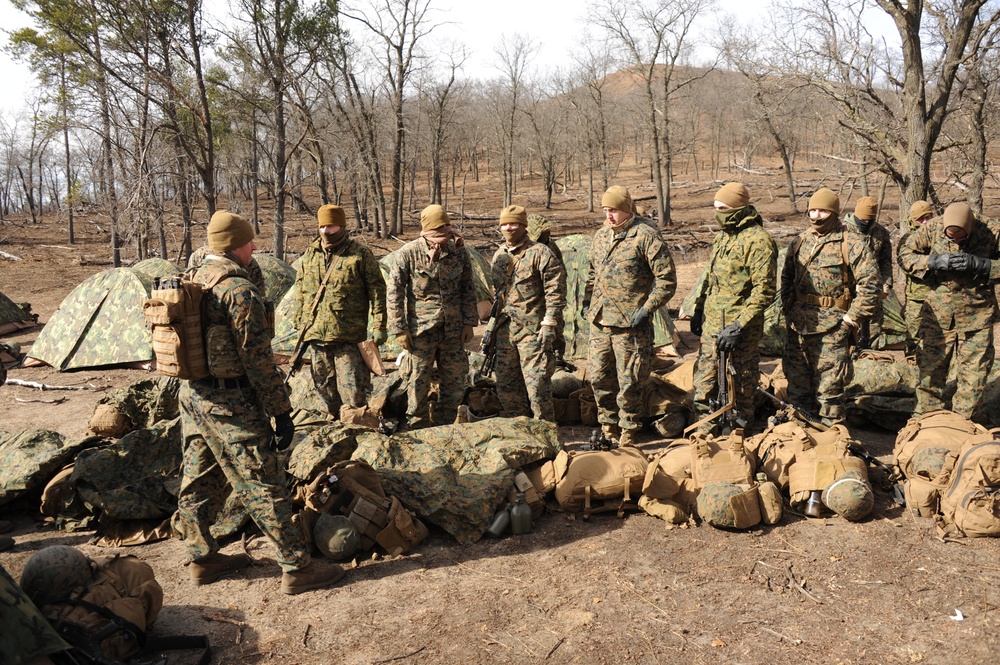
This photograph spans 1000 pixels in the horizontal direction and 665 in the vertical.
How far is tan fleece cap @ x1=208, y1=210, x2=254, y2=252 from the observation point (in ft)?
12.2

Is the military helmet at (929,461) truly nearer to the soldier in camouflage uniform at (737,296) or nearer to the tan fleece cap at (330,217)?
the soldier in camouflage uniform at (737,296)

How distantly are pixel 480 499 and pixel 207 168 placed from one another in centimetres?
803

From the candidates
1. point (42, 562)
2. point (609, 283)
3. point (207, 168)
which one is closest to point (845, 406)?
point (609, 283)

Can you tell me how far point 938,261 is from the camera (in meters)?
5.50

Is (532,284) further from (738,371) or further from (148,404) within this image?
(148,404)

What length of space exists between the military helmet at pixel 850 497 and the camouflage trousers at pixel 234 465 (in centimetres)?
331

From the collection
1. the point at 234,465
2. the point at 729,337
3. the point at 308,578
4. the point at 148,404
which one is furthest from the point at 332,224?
the point at 729,337

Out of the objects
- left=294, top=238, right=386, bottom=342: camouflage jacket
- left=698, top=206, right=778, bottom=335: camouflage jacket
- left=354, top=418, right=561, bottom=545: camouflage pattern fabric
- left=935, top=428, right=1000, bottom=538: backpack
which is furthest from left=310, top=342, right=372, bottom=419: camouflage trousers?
left=935, top=428, right=1000, bottom=538: backpack

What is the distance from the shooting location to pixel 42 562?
10.1ft

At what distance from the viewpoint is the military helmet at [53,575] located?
3020 millimetres

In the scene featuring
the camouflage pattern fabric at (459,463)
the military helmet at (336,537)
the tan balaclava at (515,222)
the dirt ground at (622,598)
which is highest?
the tan balaclava at (515,222)

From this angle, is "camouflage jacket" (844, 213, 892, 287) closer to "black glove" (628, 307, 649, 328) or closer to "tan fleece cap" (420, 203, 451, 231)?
"black glove" (628, 307, 649, 328)

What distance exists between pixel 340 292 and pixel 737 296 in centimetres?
333

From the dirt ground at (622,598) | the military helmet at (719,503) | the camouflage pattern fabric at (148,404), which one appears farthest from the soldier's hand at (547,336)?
the camouflage pattern fabric at (148,404)
